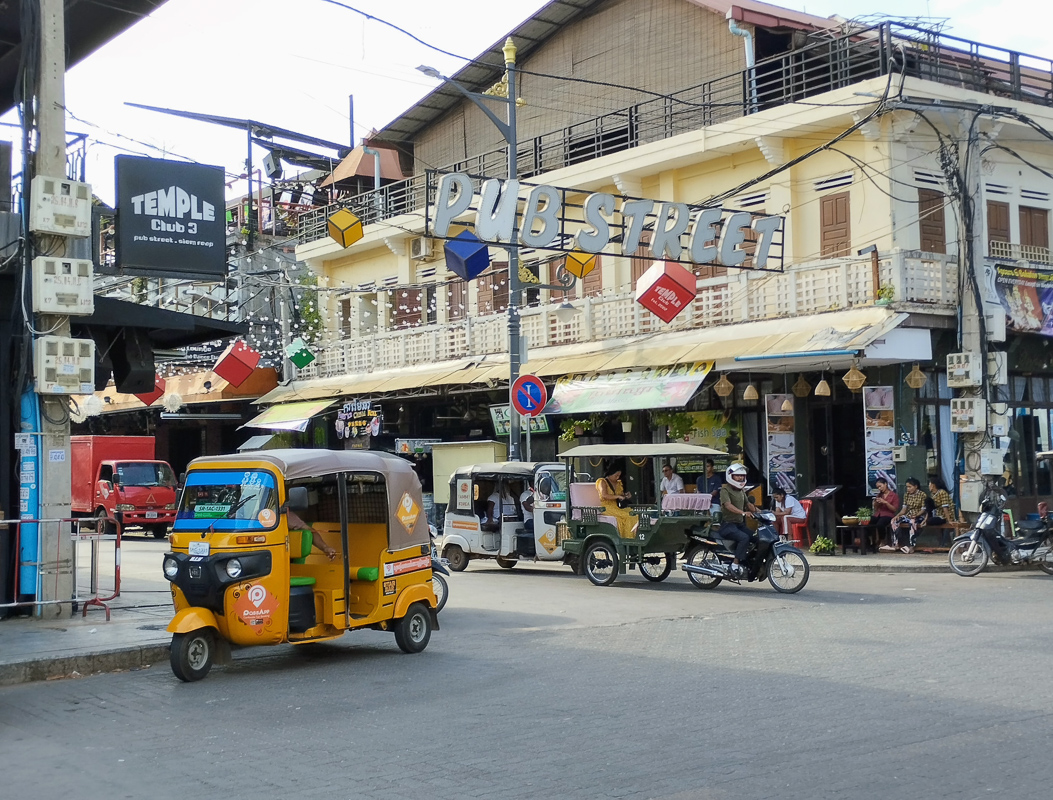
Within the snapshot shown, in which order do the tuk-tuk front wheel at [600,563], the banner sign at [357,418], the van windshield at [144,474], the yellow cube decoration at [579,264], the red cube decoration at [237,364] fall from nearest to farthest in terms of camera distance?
1. the tuk-tuk front wheel at [600,563]
2. the yellow cube decoration at [579,264]
3. the banner sign at [357,418]
4. the red cube decoration at [237,364]
5. the van windshield at [144,474]

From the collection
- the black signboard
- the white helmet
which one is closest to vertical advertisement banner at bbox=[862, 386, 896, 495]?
the white helmet

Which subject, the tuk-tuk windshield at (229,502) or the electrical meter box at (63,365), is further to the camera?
the electrical meter box at (63,365)

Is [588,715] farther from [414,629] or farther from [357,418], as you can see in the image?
[357,418]

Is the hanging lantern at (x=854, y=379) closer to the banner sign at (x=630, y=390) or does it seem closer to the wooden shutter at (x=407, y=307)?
the banner sign at (x=630, y=390)

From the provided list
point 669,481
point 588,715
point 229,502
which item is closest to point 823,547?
point 669,481

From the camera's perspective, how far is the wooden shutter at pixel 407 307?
3244 centimetres

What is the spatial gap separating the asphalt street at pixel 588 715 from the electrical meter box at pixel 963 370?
8.07m

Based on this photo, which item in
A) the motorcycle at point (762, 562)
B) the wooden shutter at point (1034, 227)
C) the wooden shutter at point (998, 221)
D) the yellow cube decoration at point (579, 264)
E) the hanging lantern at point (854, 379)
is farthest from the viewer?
the wooden shutter at point (1034, 227)

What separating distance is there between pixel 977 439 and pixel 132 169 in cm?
1485

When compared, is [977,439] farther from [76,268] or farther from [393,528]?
[76,268]

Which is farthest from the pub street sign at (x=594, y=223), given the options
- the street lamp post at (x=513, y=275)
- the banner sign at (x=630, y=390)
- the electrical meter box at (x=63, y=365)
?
the electrical meter box at (x=63, y=365)

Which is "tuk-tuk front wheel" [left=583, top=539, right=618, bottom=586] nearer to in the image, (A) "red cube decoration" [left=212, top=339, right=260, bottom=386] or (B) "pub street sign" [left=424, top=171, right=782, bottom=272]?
(B) "pub street sign" [left=424, top=171, right=782, bottom=272]

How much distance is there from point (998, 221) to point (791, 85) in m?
4.76

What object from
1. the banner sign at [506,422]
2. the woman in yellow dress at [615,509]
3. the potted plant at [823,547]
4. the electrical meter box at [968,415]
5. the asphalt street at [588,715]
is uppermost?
the banner sign at [506,422]
